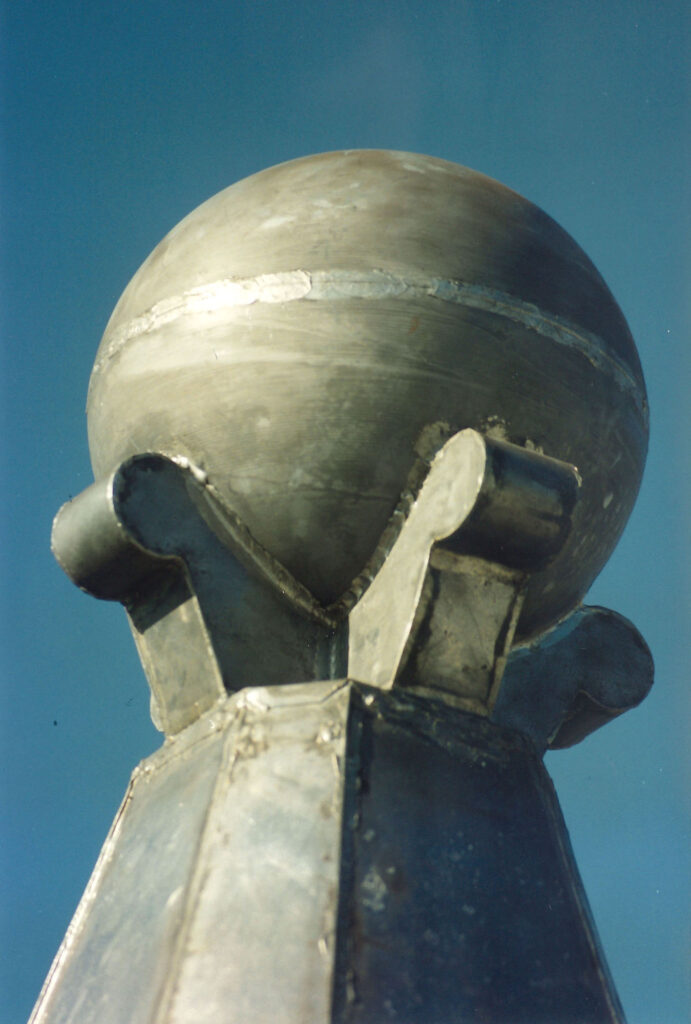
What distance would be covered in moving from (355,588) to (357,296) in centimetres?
107

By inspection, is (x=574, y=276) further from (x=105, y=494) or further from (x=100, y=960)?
(x=100, y=960)

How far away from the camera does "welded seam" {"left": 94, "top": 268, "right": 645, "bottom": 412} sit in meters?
4.26

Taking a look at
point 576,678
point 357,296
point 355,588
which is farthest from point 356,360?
point 576,678

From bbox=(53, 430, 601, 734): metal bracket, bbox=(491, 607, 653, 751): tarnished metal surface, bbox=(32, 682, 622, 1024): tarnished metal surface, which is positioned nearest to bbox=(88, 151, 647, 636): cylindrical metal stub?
bbox=(53, 430, 601, 734): metal bracket

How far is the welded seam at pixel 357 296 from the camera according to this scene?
14.0 ft

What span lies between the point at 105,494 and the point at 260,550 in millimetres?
598

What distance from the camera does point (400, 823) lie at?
350 cm

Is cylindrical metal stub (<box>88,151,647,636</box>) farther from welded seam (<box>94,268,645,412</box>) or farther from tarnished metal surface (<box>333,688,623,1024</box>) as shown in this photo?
tarnished metal surface (<box>333,688,623,1024</box>)

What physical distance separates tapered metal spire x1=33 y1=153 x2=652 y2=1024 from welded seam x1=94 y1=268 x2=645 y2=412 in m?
0.01

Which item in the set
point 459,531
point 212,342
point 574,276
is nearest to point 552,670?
point 459,531

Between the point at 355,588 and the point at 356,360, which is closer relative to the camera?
the point at 356,360

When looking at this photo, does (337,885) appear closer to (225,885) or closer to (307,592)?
(225,885)

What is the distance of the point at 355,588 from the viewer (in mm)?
4344

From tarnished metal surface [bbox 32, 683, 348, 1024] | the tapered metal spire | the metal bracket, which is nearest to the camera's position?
tarnished metal surface [bbox 32, 683, 348, 1024]
